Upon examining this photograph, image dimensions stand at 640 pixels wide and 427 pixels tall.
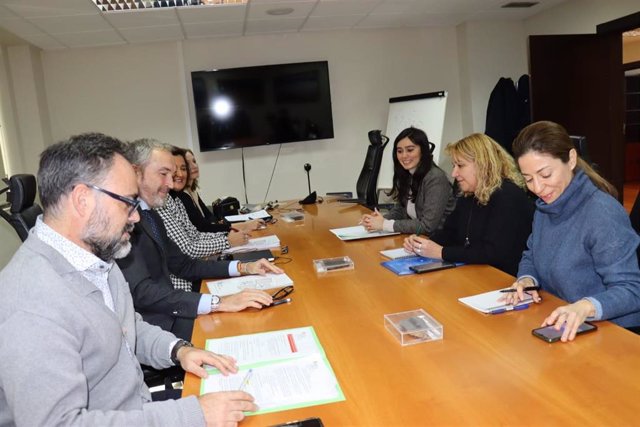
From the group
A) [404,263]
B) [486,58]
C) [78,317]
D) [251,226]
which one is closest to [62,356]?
[78,317]

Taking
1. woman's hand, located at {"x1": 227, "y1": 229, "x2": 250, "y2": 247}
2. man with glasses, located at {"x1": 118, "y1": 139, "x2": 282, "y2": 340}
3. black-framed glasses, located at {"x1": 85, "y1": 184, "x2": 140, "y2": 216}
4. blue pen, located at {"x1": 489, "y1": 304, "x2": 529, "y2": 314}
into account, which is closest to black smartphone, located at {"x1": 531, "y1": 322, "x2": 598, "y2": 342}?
blue pen, located at {"x1": 489, "y1": 304, "x2": 529, "y2": 314}

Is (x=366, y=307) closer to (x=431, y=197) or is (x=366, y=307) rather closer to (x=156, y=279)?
(x=156, y=279)

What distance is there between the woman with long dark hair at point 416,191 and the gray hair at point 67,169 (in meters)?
1.89

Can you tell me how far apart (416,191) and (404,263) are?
124 cm

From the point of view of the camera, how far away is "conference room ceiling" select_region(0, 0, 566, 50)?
4.35m

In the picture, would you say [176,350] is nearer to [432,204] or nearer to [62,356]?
[62,356]

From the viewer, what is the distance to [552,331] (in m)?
1.30

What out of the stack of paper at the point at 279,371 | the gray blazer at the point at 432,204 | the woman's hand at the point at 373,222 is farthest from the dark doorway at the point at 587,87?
the stack of paper at the point at 279,371

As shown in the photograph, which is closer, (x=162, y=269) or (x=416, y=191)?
(x=162, y=269)

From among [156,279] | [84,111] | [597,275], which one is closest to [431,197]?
[597,275]

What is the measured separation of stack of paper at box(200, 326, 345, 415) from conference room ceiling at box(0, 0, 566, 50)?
3.79 metres

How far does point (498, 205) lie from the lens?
2.10 m

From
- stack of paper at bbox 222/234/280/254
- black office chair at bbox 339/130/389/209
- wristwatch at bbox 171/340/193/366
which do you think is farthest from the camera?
black office chair at bbox 339/130/389/209

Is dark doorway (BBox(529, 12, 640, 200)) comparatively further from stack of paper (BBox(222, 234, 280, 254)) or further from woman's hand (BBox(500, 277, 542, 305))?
woman's hand (BBox(500, 277, 542, 305))
